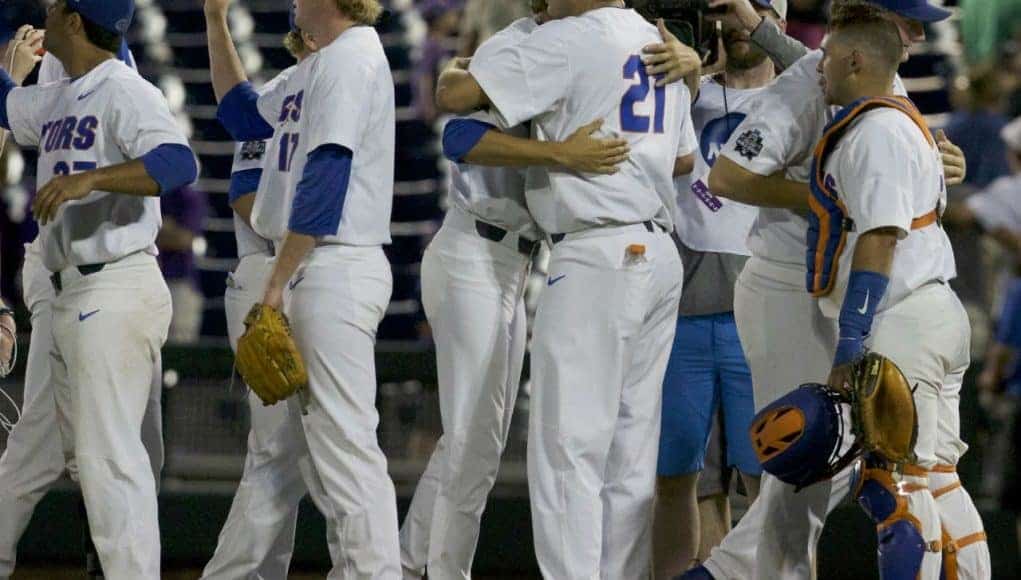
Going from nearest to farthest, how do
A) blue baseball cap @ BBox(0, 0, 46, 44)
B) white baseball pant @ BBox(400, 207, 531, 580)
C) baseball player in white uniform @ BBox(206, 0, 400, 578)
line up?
1. baseball player in white uniform @ BBox(206, 0, 400, 578)
2. white baseball pant @ BBox(400, 207, 531, 580)
3. blue baseball cap @ BBox(0, 0, 46, 44)

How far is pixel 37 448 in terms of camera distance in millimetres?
5023

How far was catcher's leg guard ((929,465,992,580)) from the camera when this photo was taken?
446 cm

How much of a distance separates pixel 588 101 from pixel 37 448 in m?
2.00

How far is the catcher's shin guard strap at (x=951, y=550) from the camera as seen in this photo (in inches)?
175

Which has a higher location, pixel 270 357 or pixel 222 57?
pixel 222 57

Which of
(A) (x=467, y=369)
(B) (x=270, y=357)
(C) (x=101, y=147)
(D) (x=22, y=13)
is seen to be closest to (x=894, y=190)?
(A) (x=467, y=369)

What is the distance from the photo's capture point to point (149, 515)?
4586 millimetres

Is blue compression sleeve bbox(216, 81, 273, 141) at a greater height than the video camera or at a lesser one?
lesser

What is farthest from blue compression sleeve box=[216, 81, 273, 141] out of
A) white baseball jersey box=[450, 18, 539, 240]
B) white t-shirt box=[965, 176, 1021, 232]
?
white t-shirt box=[965, 176, 1021, 232]

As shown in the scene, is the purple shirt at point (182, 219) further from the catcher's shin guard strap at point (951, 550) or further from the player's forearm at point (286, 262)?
the catcher's shin guard strap at point (951, 550)

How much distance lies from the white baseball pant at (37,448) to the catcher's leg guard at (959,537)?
2.29 metres

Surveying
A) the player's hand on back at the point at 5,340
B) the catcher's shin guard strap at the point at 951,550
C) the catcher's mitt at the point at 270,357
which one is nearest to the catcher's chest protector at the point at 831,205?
the catcher's shin guard strap at the point at 951,550

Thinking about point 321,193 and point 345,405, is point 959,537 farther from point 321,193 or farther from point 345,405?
point 321,193

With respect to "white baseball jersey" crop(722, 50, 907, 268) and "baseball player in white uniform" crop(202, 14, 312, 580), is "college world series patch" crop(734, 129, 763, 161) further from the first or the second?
"baseball player in white uniform" crop(202, 14, 312, 580)
